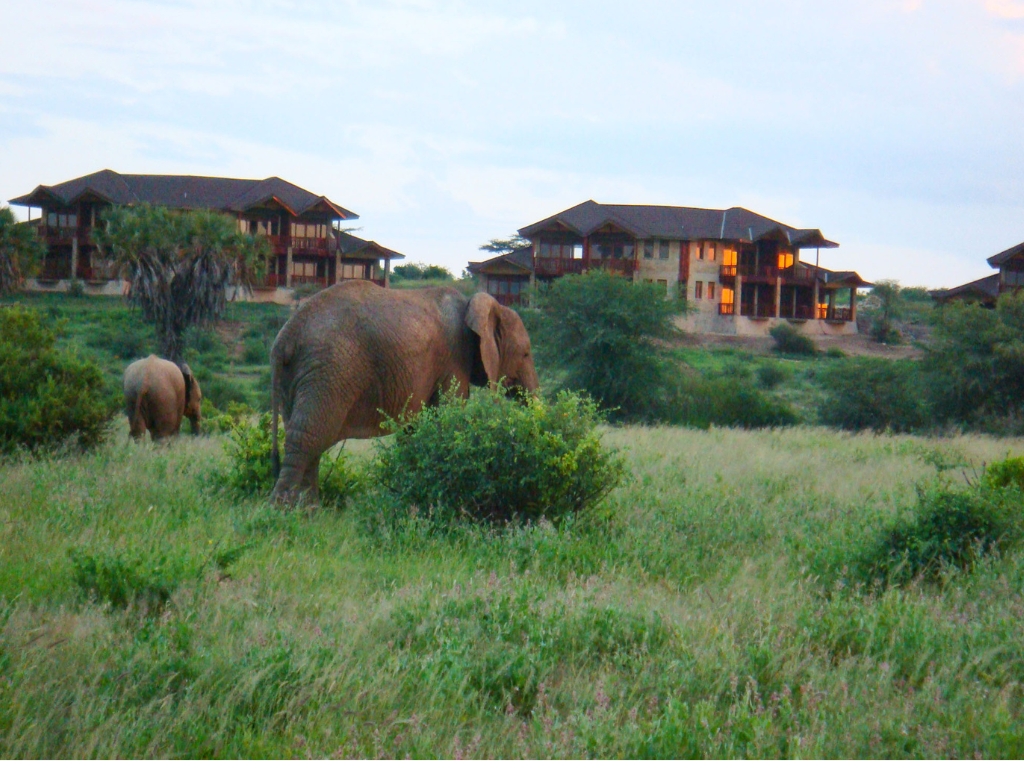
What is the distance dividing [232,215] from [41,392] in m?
48.7

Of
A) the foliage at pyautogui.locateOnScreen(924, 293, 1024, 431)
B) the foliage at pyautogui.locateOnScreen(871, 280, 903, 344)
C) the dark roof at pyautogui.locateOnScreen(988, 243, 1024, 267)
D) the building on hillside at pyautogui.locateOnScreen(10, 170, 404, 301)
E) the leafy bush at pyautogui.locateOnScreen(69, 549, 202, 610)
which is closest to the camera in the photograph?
the leafy bush at pyautogui.locateOnScreen(69, 549, 202, 610)

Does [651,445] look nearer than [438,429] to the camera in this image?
No

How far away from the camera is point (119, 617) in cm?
557

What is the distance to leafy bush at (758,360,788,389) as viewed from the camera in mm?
44031

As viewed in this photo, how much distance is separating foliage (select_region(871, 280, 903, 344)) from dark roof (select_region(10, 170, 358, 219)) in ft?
106

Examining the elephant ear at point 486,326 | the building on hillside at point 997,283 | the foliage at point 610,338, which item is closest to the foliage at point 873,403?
the building on hillside at point 997,283

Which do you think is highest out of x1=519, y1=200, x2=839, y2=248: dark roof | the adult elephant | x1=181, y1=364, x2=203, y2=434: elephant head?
x1=519, y1=200, x2=839, y2=248: dark roof

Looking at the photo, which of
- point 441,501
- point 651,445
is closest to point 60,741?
point 441,501

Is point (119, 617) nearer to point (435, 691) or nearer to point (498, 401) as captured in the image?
point (435, 691)

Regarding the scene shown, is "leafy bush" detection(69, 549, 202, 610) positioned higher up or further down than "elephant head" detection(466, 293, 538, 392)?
further down

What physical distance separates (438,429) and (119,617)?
399 cm

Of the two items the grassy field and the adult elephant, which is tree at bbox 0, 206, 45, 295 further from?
the grassy field

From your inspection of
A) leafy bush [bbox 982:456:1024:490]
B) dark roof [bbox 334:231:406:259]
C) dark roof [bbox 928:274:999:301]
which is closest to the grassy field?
leafy bush [bbox 982:456:1024:490]

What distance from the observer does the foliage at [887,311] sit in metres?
64.6
